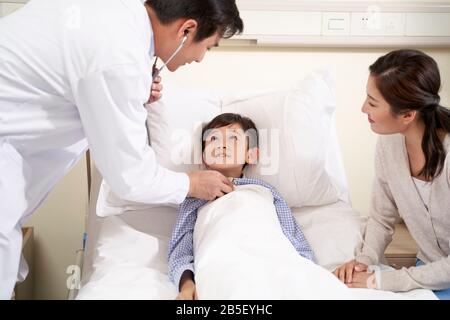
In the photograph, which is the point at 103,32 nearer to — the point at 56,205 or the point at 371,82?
the point at 371,82

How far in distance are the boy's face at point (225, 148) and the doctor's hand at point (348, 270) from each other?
1.62ft

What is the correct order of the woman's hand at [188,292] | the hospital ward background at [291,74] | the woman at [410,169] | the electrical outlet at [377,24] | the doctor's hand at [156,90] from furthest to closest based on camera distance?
1. the electrical outlet at [377,24]
2. the hospital ward background at [291,74]
3. the doctor's hand at [156,90]
4. the woman at [410,169]
5. the woman's hand at [188,292]

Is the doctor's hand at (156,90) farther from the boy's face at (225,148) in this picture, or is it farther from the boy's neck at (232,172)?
the boy's neck at (232,172)

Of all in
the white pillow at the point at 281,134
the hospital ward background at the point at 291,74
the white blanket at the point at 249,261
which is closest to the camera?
the white blanket at the point at 249,261

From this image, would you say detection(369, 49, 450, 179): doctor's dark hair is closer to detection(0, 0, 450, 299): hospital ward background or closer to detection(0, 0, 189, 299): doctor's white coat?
detection(0, 0, 450, 299): hospital ward background

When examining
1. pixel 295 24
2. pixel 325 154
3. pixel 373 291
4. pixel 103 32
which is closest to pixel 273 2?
pixel 295 24

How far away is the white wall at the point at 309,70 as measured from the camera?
6.92ft

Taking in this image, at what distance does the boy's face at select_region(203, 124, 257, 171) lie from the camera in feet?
5.57

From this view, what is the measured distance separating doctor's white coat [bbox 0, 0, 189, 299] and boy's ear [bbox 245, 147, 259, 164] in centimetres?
52

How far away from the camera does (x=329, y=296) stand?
1.08 metres

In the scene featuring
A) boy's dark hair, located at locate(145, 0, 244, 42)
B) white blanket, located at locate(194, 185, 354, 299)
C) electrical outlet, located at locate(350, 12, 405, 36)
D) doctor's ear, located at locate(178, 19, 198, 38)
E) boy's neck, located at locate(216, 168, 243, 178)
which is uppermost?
boy's dark hair, located at locate(145, 0, 244, 42)

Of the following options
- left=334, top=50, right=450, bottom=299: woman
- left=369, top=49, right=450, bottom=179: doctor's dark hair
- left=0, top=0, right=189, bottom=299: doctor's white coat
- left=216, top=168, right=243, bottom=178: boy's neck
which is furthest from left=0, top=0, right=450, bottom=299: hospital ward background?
left=0, top=0, right=189, bottom=299: doctor's white coat

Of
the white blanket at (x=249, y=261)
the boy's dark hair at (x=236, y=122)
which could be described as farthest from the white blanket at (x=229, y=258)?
the boy's dark hair at (x=236, y=122)

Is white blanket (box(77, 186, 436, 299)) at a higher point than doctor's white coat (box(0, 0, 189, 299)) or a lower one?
lower
